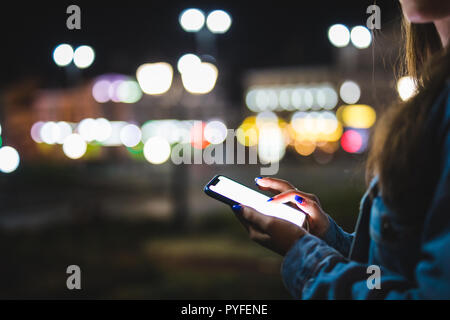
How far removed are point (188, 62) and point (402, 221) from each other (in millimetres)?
6889

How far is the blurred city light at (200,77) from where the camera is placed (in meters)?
7.46

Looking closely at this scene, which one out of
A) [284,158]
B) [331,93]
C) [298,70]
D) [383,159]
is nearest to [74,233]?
[383,159]

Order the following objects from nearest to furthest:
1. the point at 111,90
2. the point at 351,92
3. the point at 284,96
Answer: the point at 111,90 < the point at 351,92 < the point at 284,96

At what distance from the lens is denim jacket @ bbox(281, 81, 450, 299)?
3.57ft

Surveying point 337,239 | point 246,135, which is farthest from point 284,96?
point 337,239

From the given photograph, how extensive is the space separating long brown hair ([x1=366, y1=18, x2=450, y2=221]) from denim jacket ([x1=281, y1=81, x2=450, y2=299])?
0.02m

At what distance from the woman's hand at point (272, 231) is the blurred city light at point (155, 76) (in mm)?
7451

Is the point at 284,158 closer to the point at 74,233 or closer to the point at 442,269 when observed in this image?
the point at 74,233

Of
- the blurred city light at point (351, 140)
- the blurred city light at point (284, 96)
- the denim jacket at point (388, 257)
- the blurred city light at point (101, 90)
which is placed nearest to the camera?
the denim jacket at point (388, 257)

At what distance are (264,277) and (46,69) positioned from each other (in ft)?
20.0

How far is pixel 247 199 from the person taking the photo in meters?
1.71

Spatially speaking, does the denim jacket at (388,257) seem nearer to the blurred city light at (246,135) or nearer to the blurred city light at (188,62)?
the blurred city light at (246,135)

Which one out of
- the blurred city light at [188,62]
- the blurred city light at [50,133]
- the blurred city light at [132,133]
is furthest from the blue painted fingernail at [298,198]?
the blurred city light at [50,133]

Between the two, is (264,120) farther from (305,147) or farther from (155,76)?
(155,76)
